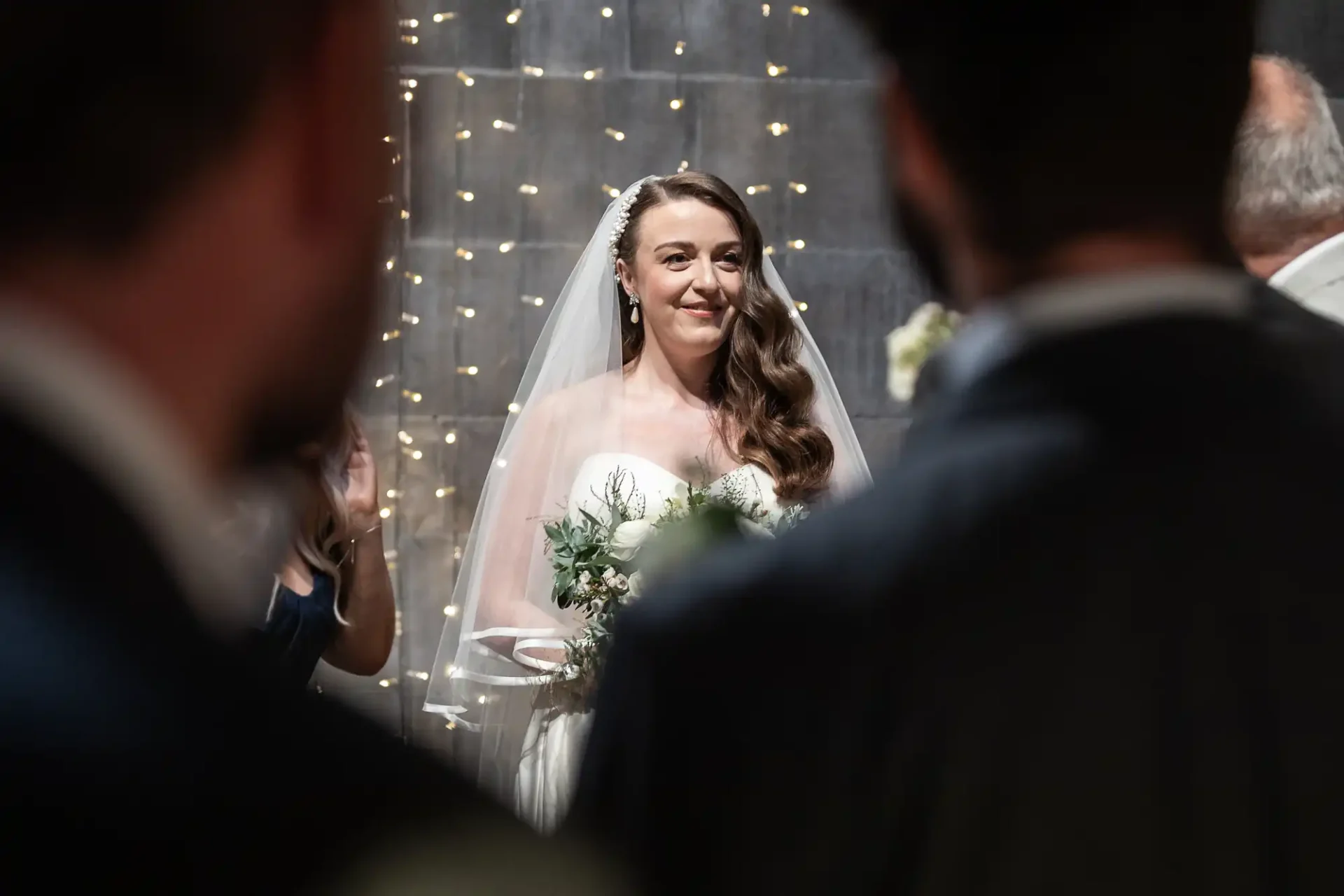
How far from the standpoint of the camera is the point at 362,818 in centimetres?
52

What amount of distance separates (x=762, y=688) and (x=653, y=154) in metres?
4.86

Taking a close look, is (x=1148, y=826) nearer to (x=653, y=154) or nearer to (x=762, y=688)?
(x=762, y=688)

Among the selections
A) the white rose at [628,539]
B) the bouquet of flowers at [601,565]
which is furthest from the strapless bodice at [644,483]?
the white rose at [628,539]

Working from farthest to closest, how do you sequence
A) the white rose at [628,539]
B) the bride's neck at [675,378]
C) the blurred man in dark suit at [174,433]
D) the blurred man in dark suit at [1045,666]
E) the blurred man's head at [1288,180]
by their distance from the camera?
the bride's neck at [675,378]
the white rose at [628,539]
the blurred man's head at [1288,180]
the blurred man in dark suit at [1045,666]
the blurred man in dark suit at [174,433]

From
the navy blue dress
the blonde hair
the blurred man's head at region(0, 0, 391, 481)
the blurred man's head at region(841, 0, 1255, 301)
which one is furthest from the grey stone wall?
the blurred man's head at region(0, 0, 391, 481)

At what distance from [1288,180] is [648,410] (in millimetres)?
2176

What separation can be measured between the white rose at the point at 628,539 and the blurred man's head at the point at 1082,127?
89.0 inches

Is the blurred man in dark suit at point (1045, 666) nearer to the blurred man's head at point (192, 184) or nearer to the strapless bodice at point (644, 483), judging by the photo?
the blurred man's head at point (192, 184)

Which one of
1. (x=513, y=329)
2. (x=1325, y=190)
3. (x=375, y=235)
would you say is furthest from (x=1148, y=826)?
(x=513, y=329)

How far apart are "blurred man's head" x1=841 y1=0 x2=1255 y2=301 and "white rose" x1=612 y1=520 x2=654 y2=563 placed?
2260 millimetres

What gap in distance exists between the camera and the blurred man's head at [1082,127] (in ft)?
3.25

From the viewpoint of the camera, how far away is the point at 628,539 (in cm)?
329

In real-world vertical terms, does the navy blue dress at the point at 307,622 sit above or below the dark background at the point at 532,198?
below

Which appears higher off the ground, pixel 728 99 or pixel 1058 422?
pixel 728 99
